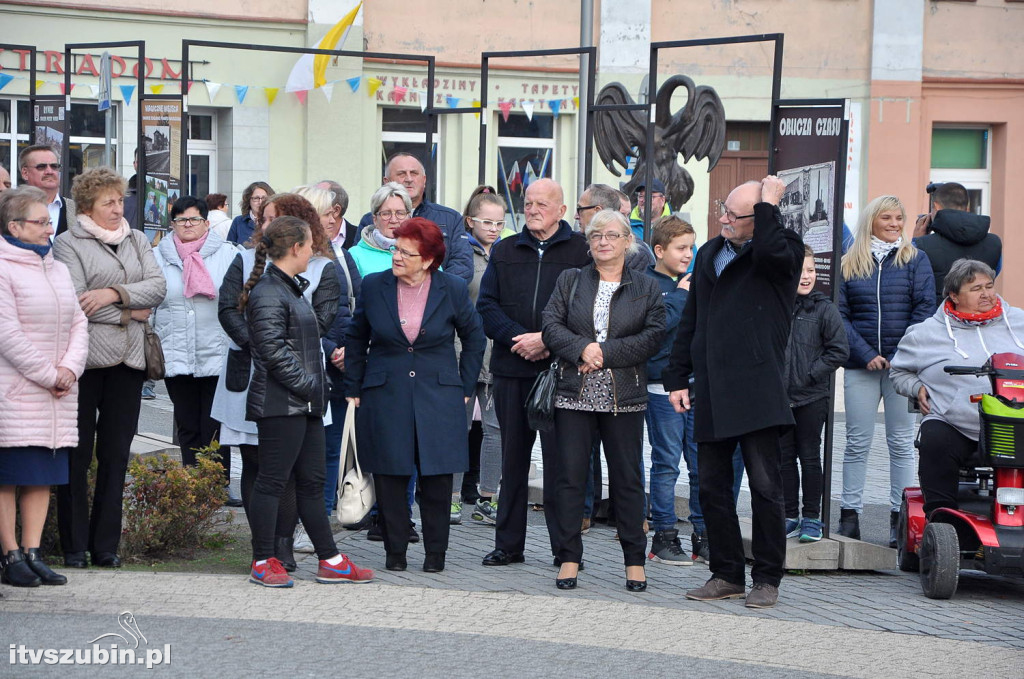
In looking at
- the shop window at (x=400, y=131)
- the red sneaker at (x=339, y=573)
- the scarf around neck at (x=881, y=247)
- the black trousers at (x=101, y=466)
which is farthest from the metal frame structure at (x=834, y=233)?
the shop window at (x=400, y=131)

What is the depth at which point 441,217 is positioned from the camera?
29.9 feet

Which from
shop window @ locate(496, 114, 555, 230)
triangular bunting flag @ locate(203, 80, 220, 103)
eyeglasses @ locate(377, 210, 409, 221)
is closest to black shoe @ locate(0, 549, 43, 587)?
eyeglasses @ locate(377, 210, 409, 221)

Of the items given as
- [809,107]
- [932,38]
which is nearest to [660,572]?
[809,107]

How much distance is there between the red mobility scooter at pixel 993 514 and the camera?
741 centimetres

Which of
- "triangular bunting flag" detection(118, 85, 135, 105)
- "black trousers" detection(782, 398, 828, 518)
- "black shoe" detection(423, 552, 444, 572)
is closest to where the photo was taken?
"black shoe" detection(423, 552, 444, 572)

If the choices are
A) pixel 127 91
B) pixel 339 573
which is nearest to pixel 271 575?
pixel 339 573

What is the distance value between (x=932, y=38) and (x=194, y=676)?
19.7m

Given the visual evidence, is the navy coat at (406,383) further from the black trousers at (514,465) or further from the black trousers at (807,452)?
the black trousers at (807,452)

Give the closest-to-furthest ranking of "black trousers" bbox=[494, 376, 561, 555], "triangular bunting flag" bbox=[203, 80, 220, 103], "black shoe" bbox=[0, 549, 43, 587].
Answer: "black shoe" bbox=[0, 549, 43, 587] < "black trousers" bbox=[494, 376, 561, 555] < "triangular bunting flag" bbox=[203, 80, 220, 103]

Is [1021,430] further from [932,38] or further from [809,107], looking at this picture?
[932,38]

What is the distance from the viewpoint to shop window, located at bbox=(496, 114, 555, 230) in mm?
22094

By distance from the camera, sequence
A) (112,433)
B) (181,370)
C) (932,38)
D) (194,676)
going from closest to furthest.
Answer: (194,676), (112,433), (181,370), (932,38)

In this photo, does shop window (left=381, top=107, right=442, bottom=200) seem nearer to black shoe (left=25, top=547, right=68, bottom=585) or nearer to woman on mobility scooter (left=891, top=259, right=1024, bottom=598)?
woman on mobility scooter (left=891, top=259, right=1024, bottom=598)

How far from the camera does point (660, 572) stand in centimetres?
795
